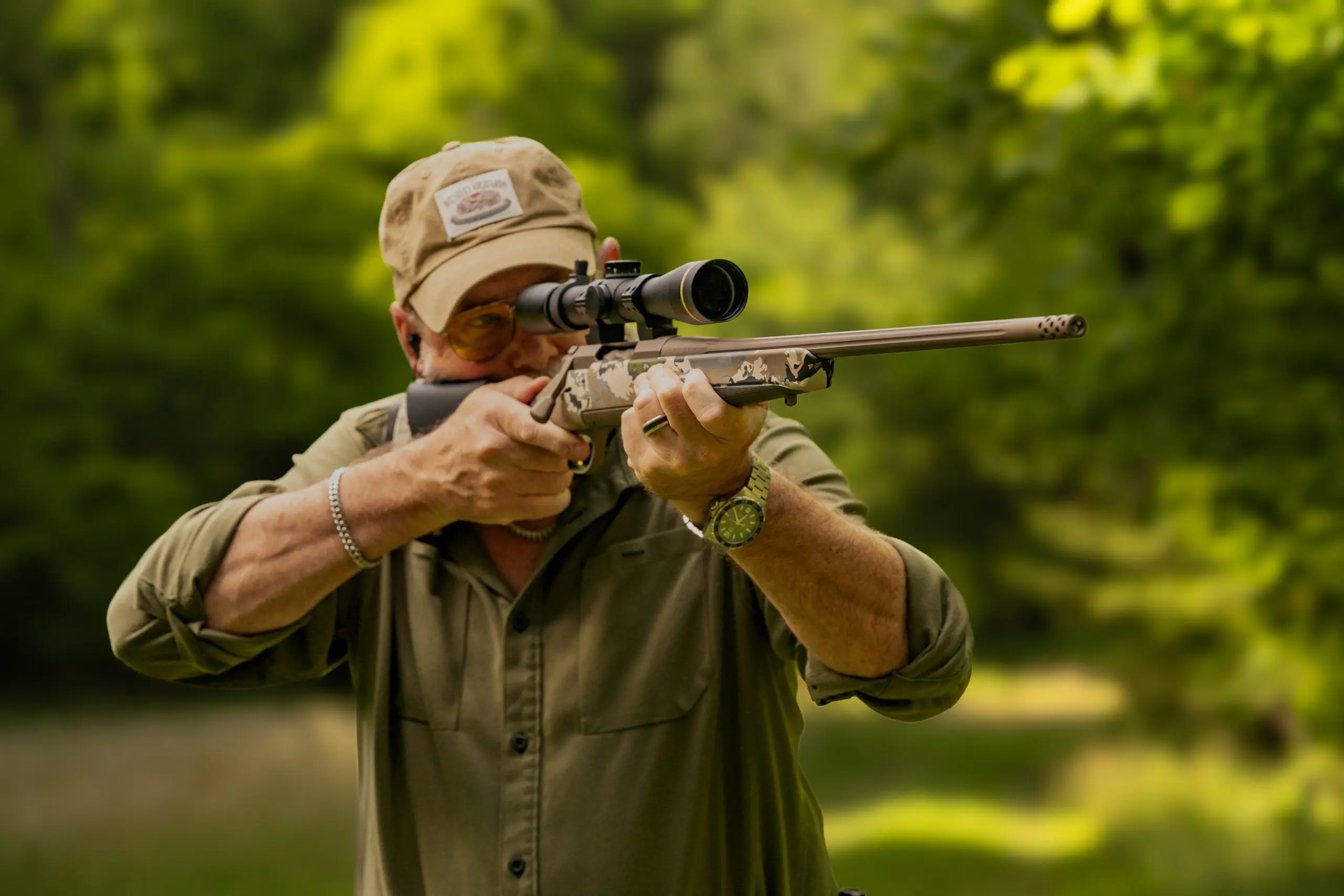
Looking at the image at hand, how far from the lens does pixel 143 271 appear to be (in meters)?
8.64

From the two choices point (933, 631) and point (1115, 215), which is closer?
point (933, 631)

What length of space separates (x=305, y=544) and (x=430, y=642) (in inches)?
8.9

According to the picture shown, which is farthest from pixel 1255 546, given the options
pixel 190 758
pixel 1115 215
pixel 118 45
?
pixel 118 45

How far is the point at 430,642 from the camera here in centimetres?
220

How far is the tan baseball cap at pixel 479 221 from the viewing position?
2.19 metres

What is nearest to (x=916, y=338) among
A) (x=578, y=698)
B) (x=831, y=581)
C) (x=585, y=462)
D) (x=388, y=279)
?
(x=831, y=581)

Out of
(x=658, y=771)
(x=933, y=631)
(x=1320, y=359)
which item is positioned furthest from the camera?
(x=1320, y=359)

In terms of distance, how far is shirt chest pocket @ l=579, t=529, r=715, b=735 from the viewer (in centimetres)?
209

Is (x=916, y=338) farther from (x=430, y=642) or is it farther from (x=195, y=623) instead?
(x=195, y=623)

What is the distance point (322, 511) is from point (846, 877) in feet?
22.1

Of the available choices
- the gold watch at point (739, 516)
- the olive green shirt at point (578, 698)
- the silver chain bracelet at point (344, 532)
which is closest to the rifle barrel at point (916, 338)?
the gold watch at point (739, 516)

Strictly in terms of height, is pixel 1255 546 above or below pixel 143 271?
below

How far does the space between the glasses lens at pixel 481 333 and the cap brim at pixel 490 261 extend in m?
0.03

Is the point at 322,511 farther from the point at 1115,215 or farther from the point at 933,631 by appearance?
the point at 1115,215
